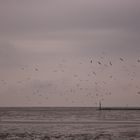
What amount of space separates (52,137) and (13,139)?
486cm

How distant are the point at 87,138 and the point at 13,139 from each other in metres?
8.02

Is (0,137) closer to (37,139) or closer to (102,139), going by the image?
(37,139)

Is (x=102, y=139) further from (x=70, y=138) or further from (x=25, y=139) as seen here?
(x=25, y=139)

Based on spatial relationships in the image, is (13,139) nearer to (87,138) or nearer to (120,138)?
(87,138)

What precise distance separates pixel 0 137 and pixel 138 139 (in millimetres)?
15080

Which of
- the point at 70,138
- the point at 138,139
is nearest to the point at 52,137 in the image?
the point at 70,138

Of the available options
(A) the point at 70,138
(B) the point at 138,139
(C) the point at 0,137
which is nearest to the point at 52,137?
(A) the point at 70,138

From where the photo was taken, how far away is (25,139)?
155 ft

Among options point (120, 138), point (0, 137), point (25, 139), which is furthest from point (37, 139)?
point (120, 138)

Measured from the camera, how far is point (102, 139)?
47781mm

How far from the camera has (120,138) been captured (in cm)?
4928

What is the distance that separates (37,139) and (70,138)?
3.68m

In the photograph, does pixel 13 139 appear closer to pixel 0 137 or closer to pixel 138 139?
pixel 0 137

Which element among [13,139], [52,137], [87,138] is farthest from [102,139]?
[13,139]
